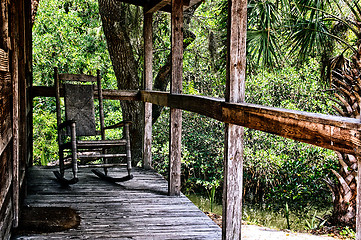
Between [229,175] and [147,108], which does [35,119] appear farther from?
[229,175]

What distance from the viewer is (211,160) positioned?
326 inches

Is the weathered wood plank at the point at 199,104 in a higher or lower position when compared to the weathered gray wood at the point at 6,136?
higher

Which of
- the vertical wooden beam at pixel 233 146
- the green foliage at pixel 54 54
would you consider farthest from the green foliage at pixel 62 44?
the vertical wooden beam at pixel 233 146

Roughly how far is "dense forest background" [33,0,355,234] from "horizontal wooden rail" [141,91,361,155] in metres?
4.91

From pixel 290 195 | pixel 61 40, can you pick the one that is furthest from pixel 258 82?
pixel 61 40

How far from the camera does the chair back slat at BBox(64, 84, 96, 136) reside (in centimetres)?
431

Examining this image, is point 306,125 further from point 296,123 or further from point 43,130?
point 43,130

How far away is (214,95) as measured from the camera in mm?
8586

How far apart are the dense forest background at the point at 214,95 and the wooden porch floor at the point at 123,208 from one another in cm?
380

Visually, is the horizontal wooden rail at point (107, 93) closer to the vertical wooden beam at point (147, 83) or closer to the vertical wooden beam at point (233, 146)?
the vertical wooden beam at point (147, 83)

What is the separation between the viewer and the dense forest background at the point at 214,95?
753 cm

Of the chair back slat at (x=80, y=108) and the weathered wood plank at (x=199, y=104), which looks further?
the chair back slat at (x=80, y=108)

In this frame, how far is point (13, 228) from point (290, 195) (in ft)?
19.6

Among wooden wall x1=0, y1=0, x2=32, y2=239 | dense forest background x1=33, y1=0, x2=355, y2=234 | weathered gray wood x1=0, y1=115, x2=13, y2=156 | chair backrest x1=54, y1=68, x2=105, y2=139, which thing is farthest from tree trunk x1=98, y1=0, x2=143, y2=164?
weathered gray wood x1=0, y1=115, x2=13, y2=156
